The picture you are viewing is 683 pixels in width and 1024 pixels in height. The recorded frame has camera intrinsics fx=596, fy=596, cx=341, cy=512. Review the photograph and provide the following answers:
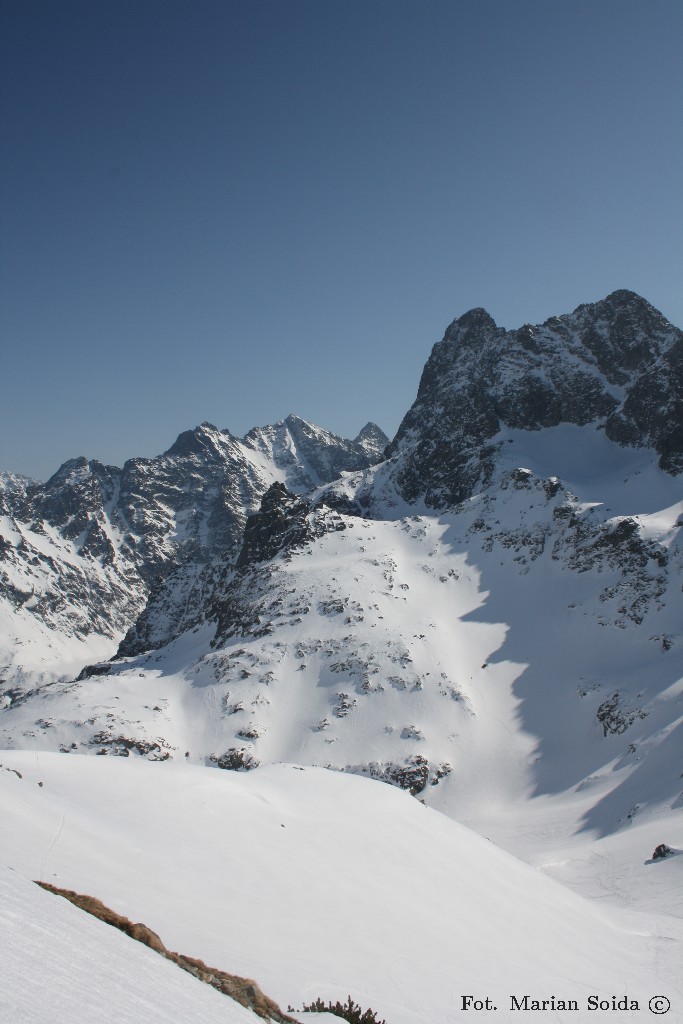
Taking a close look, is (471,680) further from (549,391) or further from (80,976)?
(549,391)

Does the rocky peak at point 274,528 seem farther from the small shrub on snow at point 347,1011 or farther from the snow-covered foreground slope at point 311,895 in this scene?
Result: the small shrub on snow at point 347,1011

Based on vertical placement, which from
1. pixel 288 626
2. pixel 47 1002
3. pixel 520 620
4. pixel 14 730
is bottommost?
pixel 14 730

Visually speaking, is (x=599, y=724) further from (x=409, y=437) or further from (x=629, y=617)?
(x=409, y=437)

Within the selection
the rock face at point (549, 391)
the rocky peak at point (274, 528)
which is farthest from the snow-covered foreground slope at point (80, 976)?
the rock face at point (549, 391)

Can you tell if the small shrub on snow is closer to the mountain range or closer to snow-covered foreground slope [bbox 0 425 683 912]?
the mountain range

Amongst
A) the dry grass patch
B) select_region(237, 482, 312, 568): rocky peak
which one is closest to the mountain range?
select_region(237, 482, 312, 568): rocky peak

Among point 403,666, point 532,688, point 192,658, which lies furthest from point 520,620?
point 192,658
